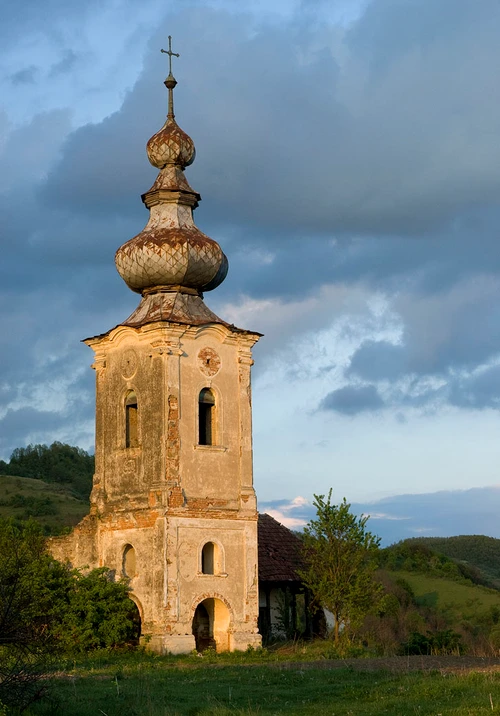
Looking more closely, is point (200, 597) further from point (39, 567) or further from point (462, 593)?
point (462, 593)

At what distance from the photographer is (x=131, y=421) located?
2981 cm

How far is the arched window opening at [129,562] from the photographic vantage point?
28719 mm

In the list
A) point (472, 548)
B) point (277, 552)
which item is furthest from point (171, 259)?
point (472, 548)

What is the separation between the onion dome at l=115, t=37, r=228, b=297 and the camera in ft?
97.8

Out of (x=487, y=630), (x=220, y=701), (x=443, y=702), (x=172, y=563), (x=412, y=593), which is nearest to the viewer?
(x=443, y=702)

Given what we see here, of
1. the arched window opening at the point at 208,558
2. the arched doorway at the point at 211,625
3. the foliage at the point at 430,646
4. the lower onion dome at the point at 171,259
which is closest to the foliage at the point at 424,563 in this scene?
the foliage at the point at 430,646

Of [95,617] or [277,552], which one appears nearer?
[95,617]

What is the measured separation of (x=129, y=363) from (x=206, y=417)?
2.49m

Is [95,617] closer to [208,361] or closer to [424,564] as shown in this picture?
[208,361]

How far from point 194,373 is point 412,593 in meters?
25.6

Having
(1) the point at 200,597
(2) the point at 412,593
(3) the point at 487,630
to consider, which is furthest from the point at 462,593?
(1) the point at 200,597

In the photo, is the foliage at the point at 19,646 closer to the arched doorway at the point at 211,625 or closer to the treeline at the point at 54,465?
the arched doorway at the point at 211,625

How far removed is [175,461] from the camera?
28.1 m

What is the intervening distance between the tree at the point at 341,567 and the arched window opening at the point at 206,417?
10.7 feet
